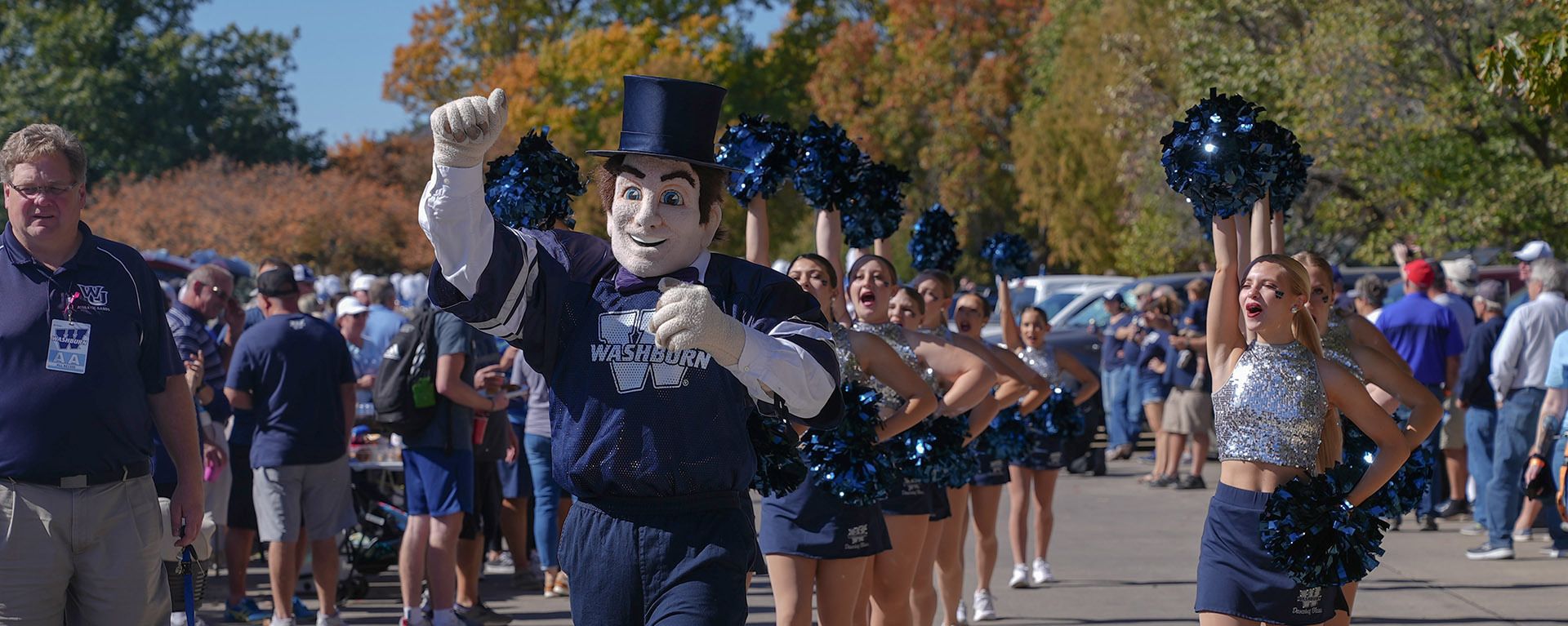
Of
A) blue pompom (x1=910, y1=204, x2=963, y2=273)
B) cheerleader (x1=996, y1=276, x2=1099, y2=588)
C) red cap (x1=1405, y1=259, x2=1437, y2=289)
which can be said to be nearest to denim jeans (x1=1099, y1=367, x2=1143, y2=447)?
red cap (x1=1405, y1=259, x2=1437, y2=289)

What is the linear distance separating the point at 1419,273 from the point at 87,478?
872 cm

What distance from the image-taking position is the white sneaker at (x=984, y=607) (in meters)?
7.71

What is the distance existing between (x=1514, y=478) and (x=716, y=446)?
7.75 metres

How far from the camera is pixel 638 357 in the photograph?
337 cm

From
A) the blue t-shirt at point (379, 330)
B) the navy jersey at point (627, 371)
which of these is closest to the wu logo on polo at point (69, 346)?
the navy jersey at point (627, 371)

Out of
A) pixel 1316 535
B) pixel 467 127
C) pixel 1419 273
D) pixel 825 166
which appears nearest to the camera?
pixel 467 127

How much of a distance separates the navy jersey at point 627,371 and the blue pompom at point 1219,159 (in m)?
1.63

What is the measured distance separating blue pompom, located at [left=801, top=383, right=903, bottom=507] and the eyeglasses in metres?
2.60

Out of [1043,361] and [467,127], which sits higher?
[467,127]

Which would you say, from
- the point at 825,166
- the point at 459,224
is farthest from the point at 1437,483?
the point at 459,224

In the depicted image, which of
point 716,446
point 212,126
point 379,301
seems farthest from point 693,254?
point 212,126

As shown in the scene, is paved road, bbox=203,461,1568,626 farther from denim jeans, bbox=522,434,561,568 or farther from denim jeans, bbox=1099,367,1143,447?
denim jeans, bbox=1099,367,1143,447

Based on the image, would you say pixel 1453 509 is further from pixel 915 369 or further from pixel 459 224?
pixel 459 224

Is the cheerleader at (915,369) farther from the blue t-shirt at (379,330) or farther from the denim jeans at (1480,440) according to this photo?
the blue t-shirt at (379,330)
